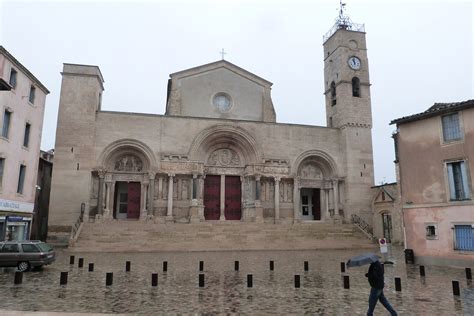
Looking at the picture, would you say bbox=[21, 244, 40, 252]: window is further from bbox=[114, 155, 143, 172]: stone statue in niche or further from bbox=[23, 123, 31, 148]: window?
bbox=[114, 155, 143, 172]: stone statue in niche

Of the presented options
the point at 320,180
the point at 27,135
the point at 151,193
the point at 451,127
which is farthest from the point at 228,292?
the point at 320,180

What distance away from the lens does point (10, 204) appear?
61.2 ft

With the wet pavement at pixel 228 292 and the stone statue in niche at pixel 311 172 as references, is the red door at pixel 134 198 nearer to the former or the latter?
the stone statue in niche at pixel 311 172

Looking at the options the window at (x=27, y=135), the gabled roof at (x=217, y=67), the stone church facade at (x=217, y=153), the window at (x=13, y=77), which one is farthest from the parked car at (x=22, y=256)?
the gabled roof at (x=217, y=67)

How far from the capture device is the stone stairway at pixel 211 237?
2161cm

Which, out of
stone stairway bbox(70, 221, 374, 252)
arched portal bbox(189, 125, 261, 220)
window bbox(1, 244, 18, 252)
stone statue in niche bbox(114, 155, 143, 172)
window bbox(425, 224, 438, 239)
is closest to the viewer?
window bbox(1, 244, 18, 252)

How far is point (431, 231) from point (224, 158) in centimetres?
1670

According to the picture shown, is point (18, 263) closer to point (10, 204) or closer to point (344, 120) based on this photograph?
point (10, 204)

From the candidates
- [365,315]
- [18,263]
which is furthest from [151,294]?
[18,263]

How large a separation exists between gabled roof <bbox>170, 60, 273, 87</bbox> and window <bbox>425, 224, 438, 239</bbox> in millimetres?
20006

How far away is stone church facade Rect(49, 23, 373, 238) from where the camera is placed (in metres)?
26.0

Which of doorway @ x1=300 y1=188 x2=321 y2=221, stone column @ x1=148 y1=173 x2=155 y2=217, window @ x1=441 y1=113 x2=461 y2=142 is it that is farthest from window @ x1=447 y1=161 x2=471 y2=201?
stone column @ x1=148 y1=173 x2=155 y2=217

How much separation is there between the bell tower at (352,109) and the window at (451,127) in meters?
14.9

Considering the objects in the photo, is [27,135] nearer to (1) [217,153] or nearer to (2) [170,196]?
(2) [170,196]
